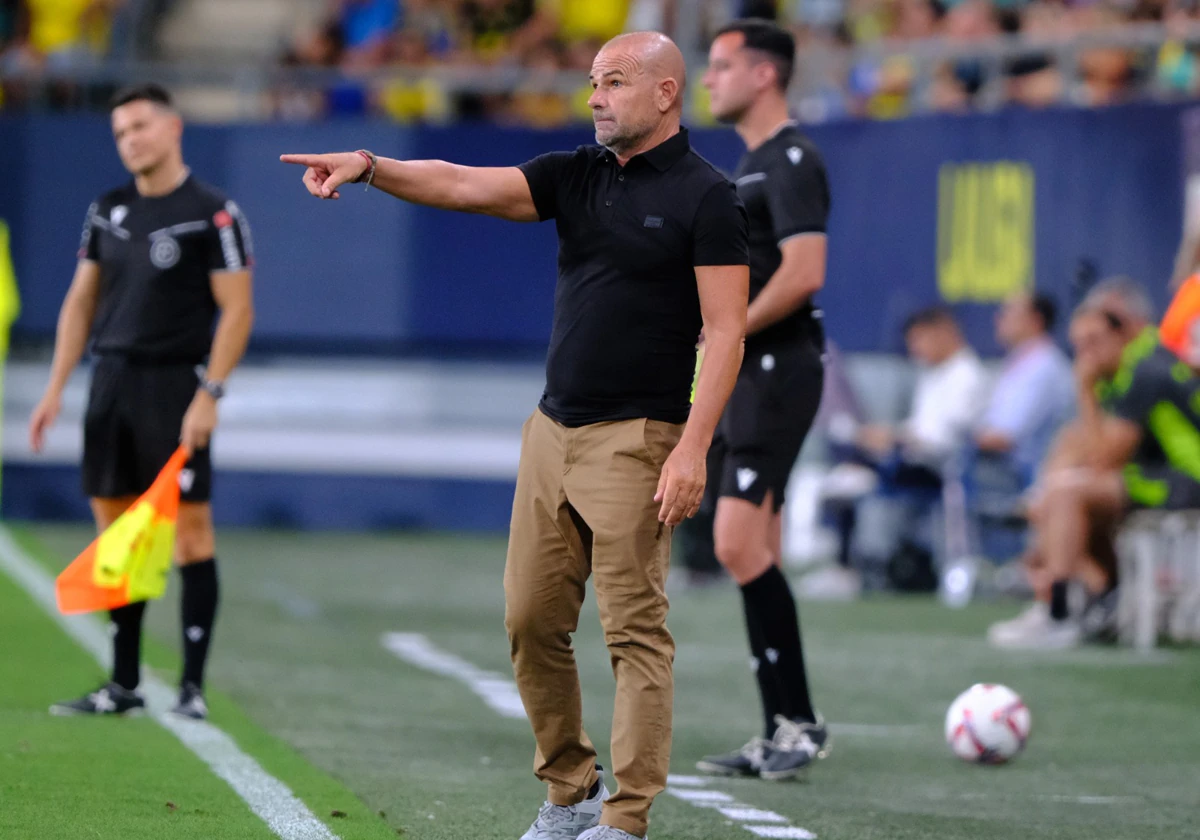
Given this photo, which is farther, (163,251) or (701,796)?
(163,251)

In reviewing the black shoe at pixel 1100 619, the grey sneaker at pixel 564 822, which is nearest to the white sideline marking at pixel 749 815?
the grey sneaker at pixel 564 822

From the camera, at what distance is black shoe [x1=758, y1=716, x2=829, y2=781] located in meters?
6.27

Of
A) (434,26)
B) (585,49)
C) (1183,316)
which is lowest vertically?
(1183,316)

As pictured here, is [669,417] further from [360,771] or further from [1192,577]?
[1192,577]

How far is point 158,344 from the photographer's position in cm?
701

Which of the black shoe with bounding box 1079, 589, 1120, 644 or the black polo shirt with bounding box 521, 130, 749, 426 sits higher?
the black polo shirt with bounding box 521, 130, 749, 426

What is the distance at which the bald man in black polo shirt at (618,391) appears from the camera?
468 cm

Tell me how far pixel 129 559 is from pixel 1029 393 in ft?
25.6

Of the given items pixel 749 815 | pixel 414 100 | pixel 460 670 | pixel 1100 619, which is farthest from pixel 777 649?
pixel 414 100

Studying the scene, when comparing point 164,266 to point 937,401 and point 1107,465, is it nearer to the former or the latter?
point 1107,465

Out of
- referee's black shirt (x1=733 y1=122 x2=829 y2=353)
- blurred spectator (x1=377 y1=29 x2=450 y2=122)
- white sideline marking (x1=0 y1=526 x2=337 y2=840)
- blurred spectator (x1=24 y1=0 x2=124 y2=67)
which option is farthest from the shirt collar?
blurred spectator (x1=24 y1=0 x2=124 y2=67)

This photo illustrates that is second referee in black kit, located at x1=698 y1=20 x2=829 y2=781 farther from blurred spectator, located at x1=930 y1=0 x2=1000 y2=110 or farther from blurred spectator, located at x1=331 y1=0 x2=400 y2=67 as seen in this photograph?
blurred spectator, located at x1=331 y1=0 x2=400 y2=67

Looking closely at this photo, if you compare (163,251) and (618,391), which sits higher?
(163,251)

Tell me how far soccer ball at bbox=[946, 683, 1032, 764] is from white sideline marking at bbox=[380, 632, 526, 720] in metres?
1.70
